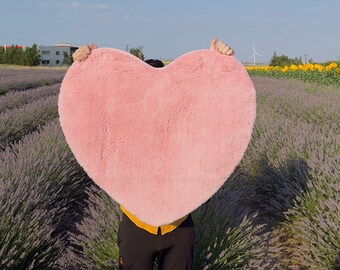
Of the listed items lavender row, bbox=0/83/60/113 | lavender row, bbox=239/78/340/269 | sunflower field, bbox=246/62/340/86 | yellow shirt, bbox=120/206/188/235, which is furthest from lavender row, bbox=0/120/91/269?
sunflower field, bbox=246/62/340/86

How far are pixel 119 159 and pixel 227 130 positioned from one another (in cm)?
41

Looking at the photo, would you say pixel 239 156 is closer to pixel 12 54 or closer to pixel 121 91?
pixel 121 91

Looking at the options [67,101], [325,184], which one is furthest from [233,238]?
[67,101]

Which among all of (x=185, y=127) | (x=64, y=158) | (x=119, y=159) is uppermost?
(x=185, y=127)

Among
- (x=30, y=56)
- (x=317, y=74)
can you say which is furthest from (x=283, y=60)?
(x=30, y=56)

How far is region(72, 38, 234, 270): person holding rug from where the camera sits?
5.81 feet

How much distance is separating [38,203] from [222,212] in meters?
1.31

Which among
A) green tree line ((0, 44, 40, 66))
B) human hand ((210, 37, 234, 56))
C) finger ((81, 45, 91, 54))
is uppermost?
human hand ((210, 37, 234, 56))

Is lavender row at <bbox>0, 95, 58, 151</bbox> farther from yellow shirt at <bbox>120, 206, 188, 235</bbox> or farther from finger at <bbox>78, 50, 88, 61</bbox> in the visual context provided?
finger at <bbox>78, 50, 88, 61</bbox>

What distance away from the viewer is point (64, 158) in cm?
436

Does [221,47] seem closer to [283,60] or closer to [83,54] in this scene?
[83,54]

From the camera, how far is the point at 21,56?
193 ft

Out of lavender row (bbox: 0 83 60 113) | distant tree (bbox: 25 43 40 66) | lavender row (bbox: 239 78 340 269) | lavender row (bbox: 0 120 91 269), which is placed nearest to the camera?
lavender row (bbox: 0 120 91 269)

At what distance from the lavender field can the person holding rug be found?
51 centimetres
